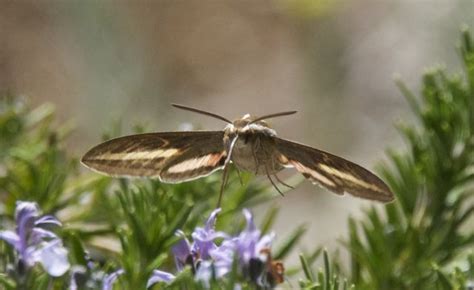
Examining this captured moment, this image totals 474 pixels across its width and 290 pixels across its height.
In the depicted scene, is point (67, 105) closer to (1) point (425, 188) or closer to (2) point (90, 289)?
(1) point (425, 188)

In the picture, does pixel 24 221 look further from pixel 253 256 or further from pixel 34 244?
pixel 253 256

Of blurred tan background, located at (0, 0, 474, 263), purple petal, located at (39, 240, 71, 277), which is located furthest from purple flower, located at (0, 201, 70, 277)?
blurred tan background, located at (0, 0, 474, 263)

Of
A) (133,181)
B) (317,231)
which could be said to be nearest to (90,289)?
(133,181)

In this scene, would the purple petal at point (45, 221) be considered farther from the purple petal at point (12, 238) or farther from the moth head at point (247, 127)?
the moth head at point (247, 127)

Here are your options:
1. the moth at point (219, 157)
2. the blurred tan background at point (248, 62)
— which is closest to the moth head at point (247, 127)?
the moth at point (219, 157)

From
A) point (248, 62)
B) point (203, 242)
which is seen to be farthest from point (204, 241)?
point (248, 62)

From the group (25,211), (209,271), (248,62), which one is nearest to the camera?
(209,271)

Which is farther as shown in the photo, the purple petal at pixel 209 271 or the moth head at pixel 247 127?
the moth head at pixel 247 127
